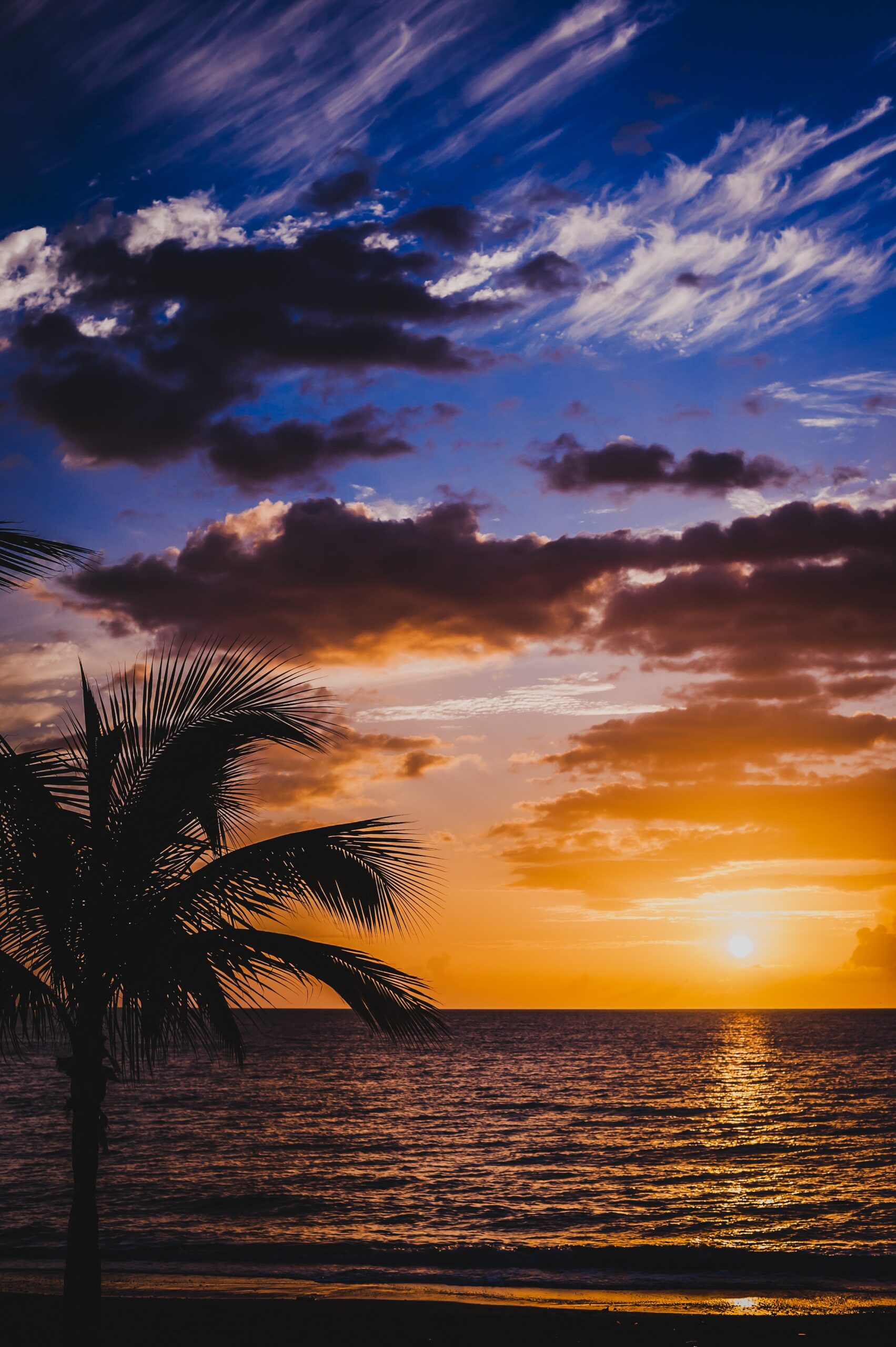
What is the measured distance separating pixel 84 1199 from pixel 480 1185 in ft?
69.3

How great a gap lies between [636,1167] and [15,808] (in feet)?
92.3

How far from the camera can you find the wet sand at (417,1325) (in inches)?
441

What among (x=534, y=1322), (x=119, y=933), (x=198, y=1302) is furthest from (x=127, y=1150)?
(x=119, y=933)

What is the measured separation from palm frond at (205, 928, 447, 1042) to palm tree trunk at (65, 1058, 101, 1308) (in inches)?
A: 56.9

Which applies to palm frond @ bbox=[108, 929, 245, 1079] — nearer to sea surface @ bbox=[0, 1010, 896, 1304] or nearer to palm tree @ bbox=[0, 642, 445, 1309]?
palm tree @ bbox=[0, 642, 445, 1309]

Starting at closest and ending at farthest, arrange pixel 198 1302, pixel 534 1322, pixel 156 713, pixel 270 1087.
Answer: pixel 156 713 < pixel 534 1322 < pixel 198 1302 < pixel 270 1087

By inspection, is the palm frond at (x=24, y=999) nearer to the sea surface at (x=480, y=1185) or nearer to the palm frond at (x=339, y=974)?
the palm frond at (x=339, y=974)

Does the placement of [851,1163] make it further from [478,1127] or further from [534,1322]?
[534,1322]

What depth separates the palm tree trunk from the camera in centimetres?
760

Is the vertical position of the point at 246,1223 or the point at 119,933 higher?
the point at 119,933

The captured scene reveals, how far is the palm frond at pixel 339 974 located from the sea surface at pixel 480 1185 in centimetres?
1017

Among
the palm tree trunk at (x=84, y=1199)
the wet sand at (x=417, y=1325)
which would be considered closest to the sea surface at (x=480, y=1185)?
the wet sand at (x=417, y=1325)

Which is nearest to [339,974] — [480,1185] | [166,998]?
[166,998]

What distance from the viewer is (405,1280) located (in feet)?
52.8
